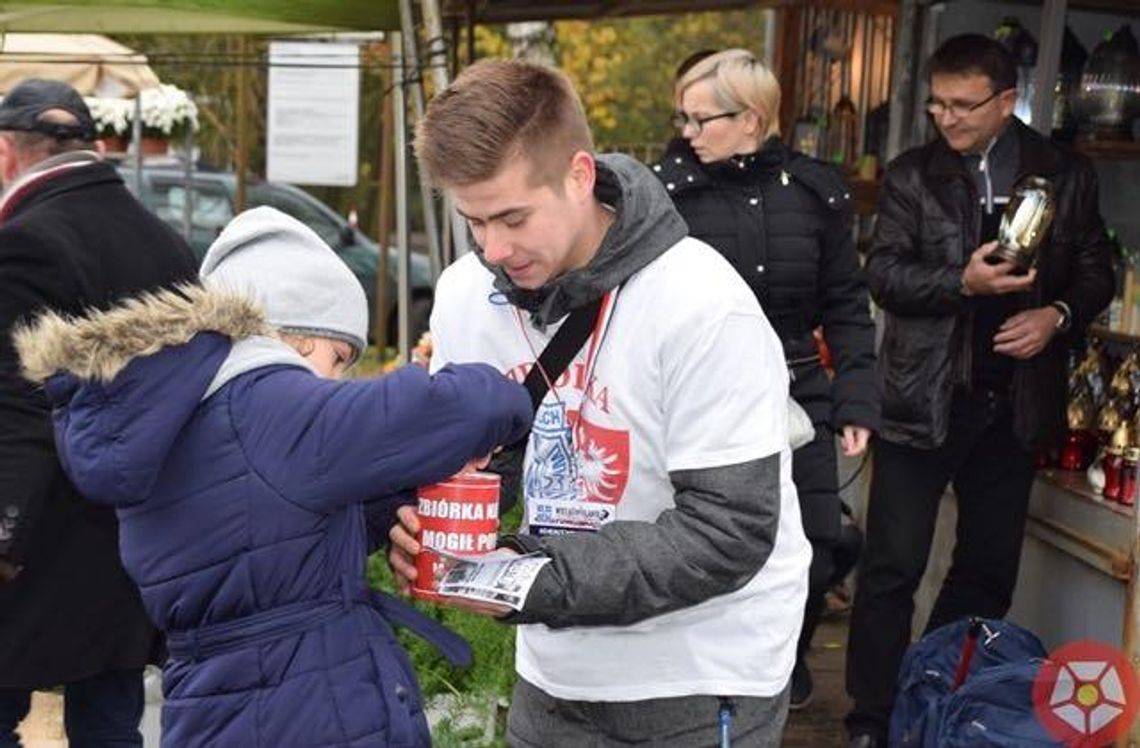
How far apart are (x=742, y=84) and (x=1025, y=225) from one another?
0.85 m

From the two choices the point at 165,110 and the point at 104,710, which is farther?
the point at 165,110

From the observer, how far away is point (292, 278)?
287 centimetres

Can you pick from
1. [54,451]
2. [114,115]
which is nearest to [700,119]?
[54,451]

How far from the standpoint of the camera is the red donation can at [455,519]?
2.67 meters

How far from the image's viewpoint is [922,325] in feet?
18.0

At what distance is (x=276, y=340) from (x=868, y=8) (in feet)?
20.1

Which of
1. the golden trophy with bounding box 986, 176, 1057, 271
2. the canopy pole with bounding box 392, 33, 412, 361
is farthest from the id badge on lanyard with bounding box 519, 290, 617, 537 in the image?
the canopy pole with bounding box 392, 33, 412, 361

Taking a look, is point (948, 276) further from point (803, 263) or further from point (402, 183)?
point (402, 183)

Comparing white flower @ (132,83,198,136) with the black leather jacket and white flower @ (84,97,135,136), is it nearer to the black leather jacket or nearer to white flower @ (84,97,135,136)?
white flower @ (84,97,135,136)

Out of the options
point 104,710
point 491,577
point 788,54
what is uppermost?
point 788,54

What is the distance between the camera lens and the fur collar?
2.58 metres

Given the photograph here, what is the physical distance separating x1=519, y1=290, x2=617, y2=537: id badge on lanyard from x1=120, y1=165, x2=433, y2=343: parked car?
14.3 m

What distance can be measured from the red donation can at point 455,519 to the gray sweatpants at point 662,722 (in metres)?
0.46

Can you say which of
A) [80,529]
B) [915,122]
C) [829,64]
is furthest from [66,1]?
[829,64]
